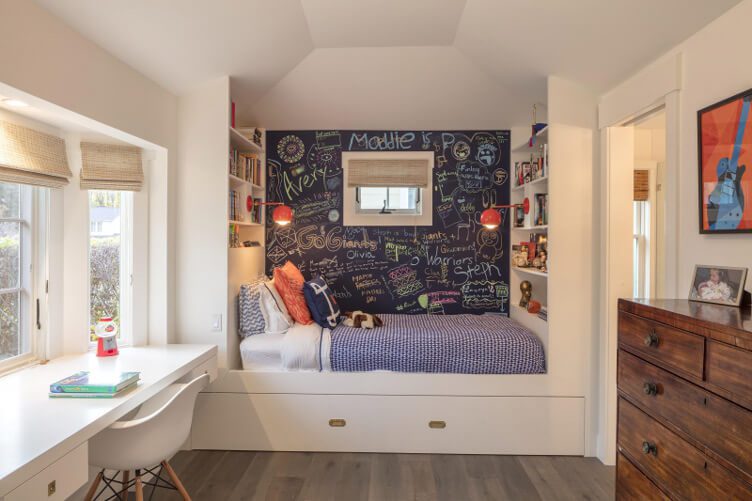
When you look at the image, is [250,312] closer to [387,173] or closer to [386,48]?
[387,173]

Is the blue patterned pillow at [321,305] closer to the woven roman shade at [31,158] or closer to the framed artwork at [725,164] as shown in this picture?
the woven roman shade at [31,158]

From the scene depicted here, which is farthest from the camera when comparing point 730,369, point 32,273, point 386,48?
point 386,48

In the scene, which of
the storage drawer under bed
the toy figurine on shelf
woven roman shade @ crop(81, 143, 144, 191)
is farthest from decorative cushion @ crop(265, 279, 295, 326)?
the toy figurine on shelf

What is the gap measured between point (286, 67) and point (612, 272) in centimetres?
255

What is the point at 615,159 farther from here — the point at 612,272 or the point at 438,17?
the point at 438,17

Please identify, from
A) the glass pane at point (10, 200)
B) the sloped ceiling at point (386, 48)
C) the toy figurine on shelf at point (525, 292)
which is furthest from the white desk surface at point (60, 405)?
the toy figurine on shelf at point (525, 292)

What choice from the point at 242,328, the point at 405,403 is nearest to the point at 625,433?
the point at 405,403

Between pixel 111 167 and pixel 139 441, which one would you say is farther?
pixel 111 167

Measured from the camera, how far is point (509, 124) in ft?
12.2

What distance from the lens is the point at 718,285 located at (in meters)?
1.73

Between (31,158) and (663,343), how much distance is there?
2961 mm

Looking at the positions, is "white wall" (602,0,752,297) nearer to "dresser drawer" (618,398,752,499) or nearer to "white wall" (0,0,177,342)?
"dresser drawer" (618,398,752,499)

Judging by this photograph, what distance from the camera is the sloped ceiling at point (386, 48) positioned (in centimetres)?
213

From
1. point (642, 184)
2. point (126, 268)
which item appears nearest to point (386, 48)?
point (126, 268)
